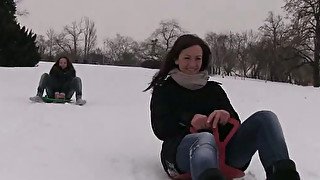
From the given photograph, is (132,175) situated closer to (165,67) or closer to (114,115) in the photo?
(165,67)

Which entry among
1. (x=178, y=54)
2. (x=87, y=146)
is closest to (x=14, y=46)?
(x=87, y=146)

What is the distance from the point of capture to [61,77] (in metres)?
8.25

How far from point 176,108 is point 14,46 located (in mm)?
24029

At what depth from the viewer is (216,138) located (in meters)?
2.74

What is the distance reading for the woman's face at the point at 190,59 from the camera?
10.4 ft

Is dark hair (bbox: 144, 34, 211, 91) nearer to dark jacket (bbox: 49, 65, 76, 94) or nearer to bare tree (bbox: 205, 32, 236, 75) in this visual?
dark jacket (bbox: 49, 65, 76, 94)

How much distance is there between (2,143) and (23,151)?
1.07 feet

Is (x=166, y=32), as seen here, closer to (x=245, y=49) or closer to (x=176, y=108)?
(x=245, y=49)

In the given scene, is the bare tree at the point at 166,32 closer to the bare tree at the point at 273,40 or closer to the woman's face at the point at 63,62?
the bare tree at the point at 273,40

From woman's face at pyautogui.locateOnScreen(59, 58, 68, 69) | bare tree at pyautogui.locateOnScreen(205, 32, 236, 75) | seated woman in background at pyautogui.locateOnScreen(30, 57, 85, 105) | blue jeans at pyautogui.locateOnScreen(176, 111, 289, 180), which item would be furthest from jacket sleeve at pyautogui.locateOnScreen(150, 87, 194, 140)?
bare tree at pyautogui.locateOnScreen(205, 32, 236, 75)

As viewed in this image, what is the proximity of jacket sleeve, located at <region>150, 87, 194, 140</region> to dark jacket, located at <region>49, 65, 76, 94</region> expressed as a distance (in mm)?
5426

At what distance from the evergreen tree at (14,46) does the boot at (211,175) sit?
2432cm

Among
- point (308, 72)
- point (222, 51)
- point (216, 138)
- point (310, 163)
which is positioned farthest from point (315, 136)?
point (222, 51)

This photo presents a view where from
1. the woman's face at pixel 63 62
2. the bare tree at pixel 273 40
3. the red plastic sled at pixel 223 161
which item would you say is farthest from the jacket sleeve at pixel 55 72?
the bare tree at pixel 273 40
